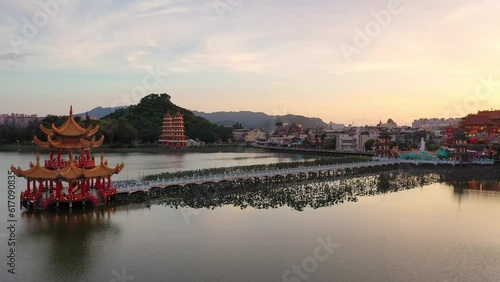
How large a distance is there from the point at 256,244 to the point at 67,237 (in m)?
8.78

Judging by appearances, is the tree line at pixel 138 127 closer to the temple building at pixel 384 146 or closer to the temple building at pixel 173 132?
the temple building at pixel 173 132

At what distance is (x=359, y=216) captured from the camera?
82.6ft

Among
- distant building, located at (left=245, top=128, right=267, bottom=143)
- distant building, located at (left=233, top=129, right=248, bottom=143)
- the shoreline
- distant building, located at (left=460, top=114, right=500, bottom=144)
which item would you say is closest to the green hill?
the shoreline

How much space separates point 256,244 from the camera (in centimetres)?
1905

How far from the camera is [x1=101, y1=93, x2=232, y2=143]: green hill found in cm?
8288

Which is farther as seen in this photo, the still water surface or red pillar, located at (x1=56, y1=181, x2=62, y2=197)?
red pillar, located at (x1=56, y1=181, x2=62, y2=197)

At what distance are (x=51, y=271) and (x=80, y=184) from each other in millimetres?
10633

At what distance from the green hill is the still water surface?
192ft

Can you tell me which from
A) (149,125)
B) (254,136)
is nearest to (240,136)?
(254,136)

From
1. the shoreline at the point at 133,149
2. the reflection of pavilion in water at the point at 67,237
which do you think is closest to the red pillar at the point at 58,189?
the reflection of pavilion in water at the point at 67,237

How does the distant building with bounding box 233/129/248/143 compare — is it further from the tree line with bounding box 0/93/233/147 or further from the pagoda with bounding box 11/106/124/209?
the pagoda with bounding box 11/106/124/209

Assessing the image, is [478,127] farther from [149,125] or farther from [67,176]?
[67,176]

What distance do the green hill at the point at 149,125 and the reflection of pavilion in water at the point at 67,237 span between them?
60.9 meters

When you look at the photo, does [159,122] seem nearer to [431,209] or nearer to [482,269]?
[431,209]
